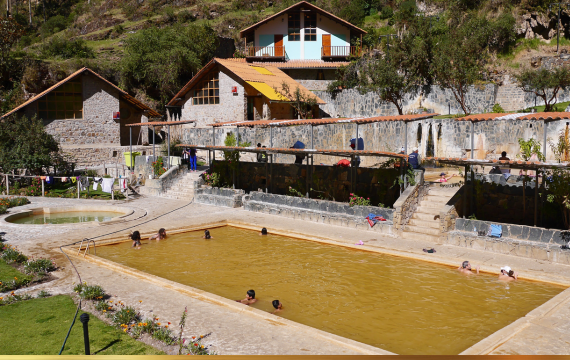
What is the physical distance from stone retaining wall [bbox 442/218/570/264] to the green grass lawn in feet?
35.3

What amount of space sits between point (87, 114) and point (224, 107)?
983 centimetres

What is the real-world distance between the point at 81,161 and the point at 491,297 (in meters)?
28.8

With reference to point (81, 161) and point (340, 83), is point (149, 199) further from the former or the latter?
point (340, 83)

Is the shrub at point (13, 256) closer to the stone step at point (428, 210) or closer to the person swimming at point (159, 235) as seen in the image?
the person swimming at point (159, 235)

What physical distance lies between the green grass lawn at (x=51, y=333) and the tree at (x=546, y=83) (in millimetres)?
30996

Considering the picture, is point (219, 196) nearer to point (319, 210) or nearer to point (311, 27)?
point (319, 210)

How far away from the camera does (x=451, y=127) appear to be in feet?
92.9

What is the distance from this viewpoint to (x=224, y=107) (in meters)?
37.6

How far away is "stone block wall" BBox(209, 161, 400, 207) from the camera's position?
20.3 m

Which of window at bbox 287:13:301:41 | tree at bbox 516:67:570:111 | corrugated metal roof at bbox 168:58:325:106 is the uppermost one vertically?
window at bbox 287:13:301:41

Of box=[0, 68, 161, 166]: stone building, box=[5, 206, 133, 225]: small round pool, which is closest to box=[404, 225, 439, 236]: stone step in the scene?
box=[5, 206, 133, 225]: small round pool

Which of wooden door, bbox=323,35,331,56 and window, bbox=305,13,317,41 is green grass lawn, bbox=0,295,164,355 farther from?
window, bbox=305,13,317,41

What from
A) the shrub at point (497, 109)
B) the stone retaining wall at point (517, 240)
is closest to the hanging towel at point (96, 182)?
the stone retaining wall at point (517, 240)

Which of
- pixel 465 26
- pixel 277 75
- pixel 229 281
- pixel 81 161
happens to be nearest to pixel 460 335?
pixel 229 281
